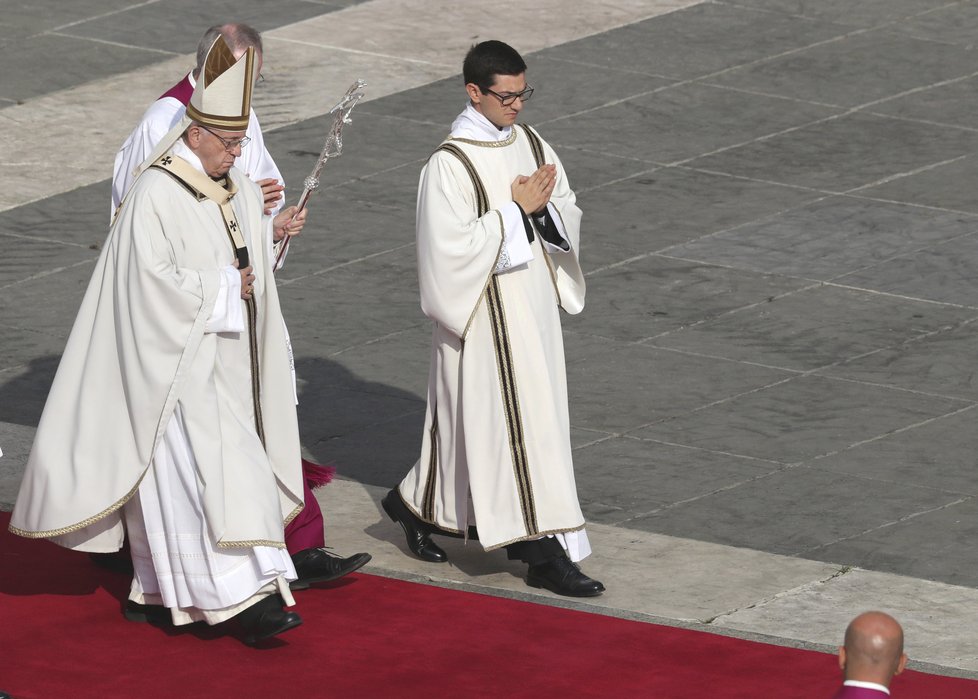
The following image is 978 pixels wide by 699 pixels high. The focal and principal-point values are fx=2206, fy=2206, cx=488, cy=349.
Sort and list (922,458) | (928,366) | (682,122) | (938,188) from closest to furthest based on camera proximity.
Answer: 1. (922,458)
2. (928,366)
3. (938,188)
4. (682,122)

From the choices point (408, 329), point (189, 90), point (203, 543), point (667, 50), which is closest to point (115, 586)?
point (203, 543)

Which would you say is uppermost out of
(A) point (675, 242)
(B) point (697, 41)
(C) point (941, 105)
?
(B) point (697, 41)

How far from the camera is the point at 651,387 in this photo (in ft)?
32.1

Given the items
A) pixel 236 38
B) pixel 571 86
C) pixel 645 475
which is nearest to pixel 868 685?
pixel 236 38

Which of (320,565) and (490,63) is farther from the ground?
(490,63)

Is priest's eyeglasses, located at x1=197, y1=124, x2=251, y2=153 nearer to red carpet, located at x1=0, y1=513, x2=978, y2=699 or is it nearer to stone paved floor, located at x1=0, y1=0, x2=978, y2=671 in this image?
red carpet, located at x1=0, y1=513, x2=978, y2=699

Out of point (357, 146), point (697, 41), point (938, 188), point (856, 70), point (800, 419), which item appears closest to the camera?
point (800, 419)

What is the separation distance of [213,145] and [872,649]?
3541 millimetres

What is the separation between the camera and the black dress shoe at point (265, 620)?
23.1 ft

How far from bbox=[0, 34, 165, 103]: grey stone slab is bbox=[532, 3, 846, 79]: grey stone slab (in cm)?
290

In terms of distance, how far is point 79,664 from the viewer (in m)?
6.98

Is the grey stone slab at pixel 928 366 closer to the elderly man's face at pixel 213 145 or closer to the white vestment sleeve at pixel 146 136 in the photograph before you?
the white vestment sleeve at pixel 146 136

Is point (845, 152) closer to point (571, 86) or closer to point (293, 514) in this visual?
point (571, 86)

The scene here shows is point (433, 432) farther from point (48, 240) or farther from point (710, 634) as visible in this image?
point (48, 240)
